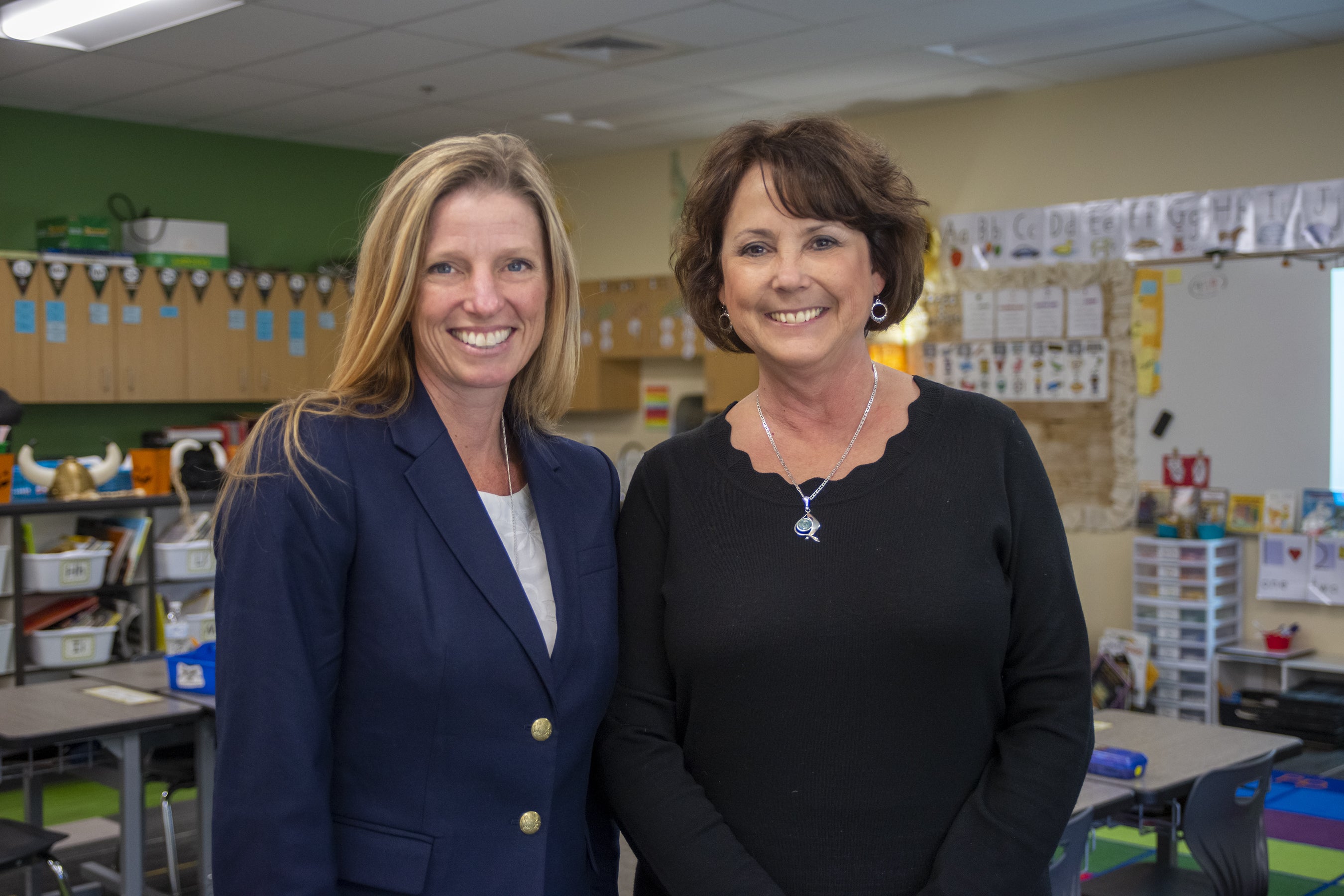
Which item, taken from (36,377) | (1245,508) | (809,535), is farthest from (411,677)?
(36,377)

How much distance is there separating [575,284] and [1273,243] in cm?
523

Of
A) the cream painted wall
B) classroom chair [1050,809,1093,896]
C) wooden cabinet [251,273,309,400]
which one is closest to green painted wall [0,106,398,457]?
wooden cabinet [251,273,309,400]

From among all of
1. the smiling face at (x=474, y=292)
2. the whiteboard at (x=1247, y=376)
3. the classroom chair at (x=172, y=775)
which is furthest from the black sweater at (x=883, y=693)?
the whiteboard at (x=1247, y=376)

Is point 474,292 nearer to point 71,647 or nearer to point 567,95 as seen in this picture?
point 71,647

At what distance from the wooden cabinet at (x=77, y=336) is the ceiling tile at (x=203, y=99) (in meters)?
0.96

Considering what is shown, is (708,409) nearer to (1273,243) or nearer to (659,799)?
(1273,243)

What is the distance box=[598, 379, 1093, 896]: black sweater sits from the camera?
1480mm

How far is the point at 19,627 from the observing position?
215 inches

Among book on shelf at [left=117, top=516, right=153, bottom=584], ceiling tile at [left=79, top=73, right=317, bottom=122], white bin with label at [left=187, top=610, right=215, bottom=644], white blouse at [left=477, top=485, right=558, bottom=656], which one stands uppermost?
ceiling tile at [left=79, top=73, right=317, bottom=122]

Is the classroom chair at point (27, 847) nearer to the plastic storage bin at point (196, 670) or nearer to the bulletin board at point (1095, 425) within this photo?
the plastic storage bin at point (196, 670)

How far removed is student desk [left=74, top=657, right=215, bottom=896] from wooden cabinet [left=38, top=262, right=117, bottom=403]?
3431 mm

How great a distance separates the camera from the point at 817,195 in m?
1.56

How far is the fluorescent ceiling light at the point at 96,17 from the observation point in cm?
511

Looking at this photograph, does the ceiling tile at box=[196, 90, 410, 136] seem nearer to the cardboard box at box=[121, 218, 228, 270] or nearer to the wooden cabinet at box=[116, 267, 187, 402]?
the cardboard box at box=[121, 218, 228, 270]
